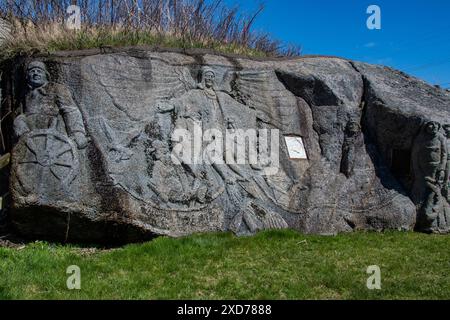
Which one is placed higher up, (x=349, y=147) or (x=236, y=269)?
(x=349, y=147)

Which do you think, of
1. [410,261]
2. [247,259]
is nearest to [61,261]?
[247,259]

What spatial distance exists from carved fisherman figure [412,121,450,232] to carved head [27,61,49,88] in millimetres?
5197

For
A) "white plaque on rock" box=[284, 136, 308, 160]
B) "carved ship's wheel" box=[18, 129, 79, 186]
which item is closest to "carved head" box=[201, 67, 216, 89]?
"white plaque on rock" box=[284, 136, 308, 160]

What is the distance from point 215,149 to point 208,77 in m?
1.05

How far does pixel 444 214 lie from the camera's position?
721cm

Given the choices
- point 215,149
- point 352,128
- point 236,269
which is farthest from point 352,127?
point 236,269

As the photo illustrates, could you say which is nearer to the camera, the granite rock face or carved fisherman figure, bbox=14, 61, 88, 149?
the granite rock face

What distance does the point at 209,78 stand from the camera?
7.00m

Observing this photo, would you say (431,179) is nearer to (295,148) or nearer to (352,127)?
(352,127)

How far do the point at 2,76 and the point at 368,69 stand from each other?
5625 millimetres

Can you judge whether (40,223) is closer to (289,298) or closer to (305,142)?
(289,298)

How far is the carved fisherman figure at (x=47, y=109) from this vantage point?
6.05m

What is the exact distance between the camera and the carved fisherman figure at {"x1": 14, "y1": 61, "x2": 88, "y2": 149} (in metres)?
6.05

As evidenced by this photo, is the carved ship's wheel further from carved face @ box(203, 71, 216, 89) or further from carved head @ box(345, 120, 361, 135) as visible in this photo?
carved head @ box(345, 120, 361, 135)
